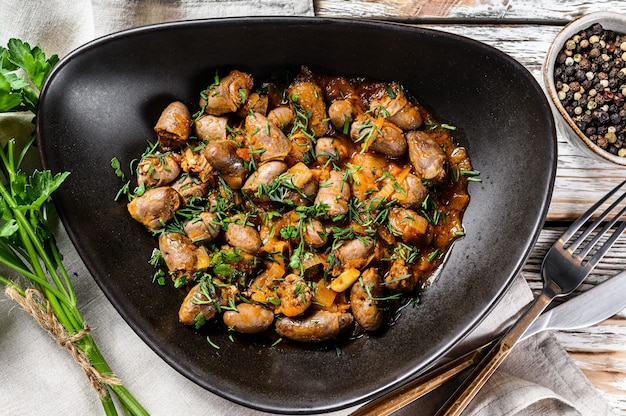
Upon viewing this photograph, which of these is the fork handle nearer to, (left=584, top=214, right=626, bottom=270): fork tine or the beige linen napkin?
the beige linen napkin

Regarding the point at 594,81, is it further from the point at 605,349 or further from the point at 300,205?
the point at 300,205

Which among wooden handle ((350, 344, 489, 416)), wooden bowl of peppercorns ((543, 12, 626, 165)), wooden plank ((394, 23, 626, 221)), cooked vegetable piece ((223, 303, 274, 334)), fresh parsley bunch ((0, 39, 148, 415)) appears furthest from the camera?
wooden plank ((394, 23, 626, 221))

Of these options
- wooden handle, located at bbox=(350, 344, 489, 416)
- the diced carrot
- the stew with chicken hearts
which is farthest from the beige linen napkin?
the diced carrot

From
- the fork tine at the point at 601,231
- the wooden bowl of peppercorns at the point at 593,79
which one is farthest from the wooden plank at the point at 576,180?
A: the fork tine at the point at 601,231

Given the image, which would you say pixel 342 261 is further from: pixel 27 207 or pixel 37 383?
pixel 37 383

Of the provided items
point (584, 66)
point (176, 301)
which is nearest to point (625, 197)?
point (584, 66)

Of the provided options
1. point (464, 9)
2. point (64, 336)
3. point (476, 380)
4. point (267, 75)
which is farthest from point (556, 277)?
point (64, 336)

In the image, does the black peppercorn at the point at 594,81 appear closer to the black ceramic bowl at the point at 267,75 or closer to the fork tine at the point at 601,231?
the fork tine at the point at 601,231
